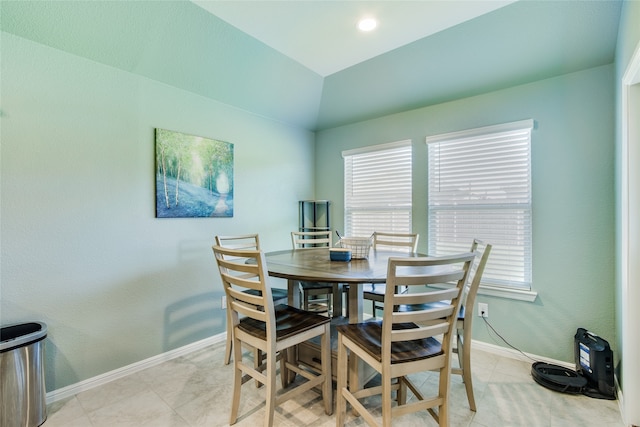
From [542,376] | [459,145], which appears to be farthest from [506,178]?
[542,376]

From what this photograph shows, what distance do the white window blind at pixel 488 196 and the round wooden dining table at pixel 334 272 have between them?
95 centimetres

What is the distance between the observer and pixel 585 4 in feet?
6.29

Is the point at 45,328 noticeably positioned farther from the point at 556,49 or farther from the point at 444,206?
the point at 556,49

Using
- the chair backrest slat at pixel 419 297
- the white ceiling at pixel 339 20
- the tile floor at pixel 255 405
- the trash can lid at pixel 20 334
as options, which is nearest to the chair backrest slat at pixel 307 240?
the tile floor at pixel 255 405

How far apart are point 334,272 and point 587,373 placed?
1965mm

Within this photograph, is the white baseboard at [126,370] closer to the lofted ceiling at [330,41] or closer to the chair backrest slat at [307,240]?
the chair backrest slat at [307,240]

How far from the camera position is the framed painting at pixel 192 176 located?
2.53 metres

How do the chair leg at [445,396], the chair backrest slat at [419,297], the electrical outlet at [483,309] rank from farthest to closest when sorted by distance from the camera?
the electrical outlet at [483,309] < the chair leg at [445,396] < the chair backrest slat at [419,297]

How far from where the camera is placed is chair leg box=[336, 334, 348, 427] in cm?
163

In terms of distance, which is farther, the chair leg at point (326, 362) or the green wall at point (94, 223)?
the green wall at point (94, 223)

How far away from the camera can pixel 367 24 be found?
2264mm

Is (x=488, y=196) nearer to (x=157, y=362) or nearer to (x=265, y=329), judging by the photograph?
(x=265, y=329)

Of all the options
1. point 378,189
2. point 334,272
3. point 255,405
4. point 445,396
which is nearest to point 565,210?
point 378,189

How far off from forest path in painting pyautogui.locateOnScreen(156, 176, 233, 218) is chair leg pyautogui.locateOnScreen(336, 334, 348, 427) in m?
1.83
